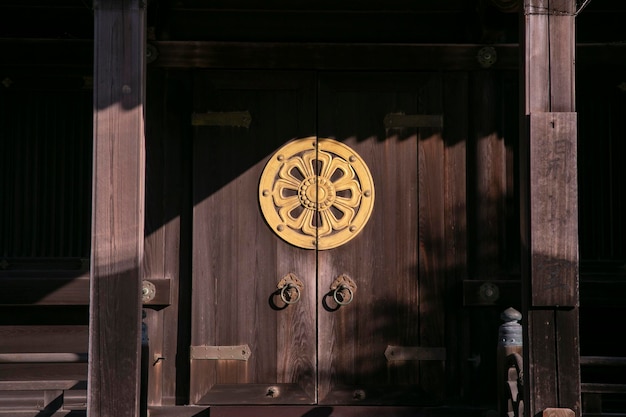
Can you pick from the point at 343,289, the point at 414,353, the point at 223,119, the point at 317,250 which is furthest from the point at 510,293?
the point at 223,119

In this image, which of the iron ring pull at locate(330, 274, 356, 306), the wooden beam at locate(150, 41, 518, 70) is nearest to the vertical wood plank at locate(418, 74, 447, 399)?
the wooden beam at locate(150, 41, 518, 70)

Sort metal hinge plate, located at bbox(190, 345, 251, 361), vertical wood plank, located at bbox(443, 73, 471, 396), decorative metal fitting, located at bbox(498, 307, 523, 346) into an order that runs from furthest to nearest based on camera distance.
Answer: vertical wood plank, located at bbox(443, 73, 471, 396) → metal hinge plate, located at bbox(190, 345, 251, 361) → decorative metal fitting, located at bbox(498, 307, 523, 346)

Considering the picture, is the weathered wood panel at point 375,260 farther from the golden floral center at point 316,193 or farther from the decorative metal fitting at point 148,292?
the decorative metal fitting at point 148,292

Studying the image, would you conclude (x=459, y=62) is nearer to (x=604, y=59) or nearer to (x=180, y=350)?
(x=604, y=59)

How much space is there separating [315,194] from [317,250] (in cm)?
40

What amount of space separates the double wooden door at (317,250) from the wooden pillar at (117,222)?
1.82m

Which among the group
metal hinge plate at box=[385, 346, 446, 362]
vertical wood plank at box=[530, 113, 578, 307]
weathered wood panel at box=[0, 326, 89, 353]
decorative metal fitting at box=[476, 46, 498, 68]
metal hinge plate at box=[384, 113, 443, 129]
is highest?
decorative metal fitting at box=[476, 46, 498, 68]

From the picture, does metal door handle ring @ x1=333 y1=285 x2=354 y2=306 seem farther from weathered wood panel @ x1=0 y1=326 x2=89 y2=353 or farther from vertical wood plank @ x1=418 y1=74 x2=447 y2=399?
weathered wood panel @ x1=0 y1=326 x2=89 y2=353

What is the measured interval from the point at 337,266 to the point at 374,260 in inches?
10.5

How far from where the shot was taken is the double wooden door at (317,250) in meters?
7.68

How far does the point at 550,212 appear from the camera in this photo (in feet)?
19.6

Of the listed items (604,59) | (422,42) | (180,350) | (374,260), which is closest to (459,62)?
(422,42)

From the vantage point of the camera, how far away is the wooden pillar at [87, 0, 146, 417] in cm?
582

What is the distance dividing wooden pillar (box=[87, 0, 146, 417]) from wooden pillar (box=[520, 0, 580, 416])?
2112 millimetres
